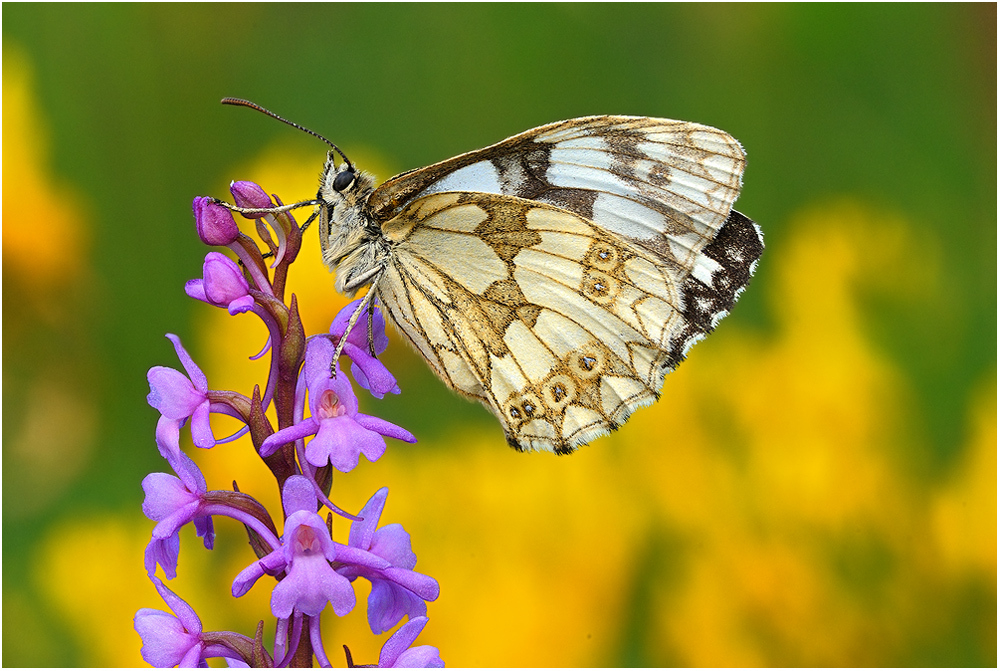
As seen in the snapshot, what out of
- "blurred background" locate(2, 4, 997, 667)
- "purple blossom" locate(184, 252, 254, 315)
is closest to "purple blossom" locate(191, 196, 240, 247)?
"purple blossom" locate(184, 252, 254, 315)

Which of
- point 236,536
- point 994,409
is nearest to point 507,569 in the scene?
point 236,536

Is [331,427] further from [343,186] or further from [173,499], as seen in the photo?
[343,186]

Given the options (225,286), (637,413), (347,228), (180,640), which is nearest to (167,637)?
(180,640)

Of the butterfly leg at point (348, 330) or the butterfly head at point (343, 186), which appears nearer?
the butterfly leg at point (348, 330)

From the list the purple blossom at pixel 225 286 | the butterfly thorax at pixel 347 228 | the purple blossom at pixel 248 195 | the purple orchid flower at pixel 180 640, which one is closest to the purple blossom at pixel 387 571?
the purple orchid flower at pixel 180 640

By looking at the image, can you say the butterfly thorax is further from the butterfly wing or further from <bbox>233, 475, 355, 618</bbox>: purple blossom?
<bbox>233, 475, 355, 618</bbox>: purple blossom

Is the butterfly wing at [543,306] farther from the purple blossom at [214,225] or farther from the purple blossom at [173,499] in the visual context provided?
the purple blossom at [173,499]
